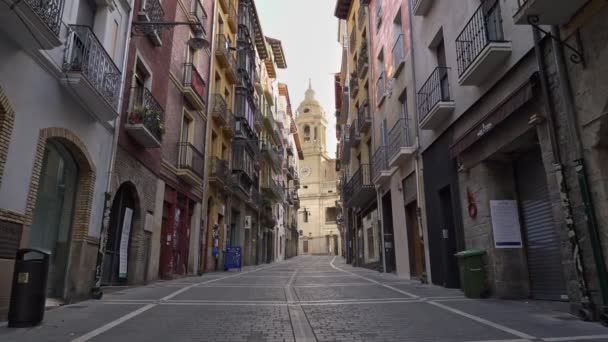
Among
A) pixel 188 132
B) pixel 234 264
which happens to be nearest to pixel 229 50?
pixel 188 132

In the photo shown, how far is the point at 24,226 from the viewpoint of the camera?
6387 millimetres

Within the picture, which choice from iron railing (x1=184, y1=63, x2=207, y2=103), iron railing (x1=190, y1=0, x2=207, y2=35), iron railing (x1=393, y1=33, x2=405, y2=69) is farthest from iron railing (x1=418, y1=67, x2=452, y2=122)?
iron railing (x1=190, y1=0, x2=207, y2=35)

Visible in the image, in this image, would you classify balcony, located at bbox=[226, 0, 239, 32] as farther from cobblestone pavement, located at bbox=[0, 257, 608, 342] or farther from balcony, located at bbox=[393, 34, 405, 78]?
cobblestone pavement, located at bbox=[0, 257, 608, 342]

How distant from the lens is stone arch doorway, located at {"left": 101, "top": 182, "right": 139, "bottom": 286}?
10914 millimetres

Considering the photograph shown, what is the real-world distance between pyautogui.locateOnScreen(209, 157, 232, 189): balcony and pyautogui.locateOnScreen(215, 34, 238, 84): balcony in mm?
5288

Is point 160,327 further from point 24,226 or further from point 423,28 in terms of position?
point 423,28

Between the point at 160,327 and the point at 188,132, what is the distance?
1285 centimetres

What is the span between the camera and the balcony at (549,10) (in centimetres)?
546

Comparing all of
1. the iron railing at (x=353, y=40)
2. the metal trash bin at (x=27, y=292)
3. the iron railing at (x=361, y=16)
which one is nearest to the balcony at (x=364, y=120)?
the iron railing at (x=361, y=16)

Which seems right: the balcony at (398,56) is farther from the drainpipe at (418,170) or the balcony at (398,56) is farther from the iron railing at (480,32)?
the iron railing at (480,32)

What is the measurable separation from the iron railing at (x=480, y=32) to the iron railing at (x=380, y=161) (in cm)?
803

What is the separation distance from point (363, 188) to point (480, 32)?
40.4 feet

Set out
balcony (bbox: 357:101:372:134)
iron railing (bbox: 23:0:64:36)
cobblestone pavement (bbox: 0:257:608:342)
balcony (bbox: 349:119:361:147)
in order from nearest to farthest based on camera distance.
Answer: cobblestone pavement (bbox: 0:257:608:342), iron railing (bbox: 23:0:64:36), balcony (bbox: 357:101:372:134), balcony (bbox: 349:119:361:147)

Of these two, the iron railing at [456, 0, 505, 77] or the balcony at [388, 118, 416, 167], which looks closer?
the iron railing at [456, 0, 505, 77]
